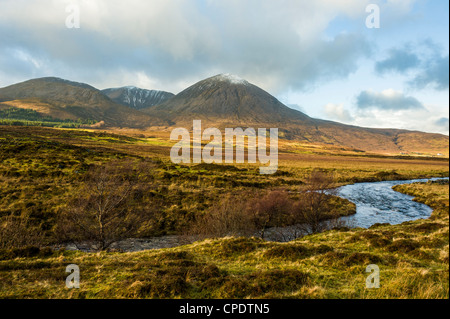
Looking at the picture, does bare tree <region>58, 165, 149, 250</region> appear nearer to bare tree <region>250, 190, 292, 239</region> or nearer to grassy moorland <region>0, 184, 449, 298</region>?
grassy moorland <region>0, 184, 449, 298</region>

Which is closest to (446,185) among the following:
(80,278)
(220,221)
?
(80,278)

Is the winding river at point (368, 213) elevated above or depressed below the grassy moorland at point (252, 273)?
below

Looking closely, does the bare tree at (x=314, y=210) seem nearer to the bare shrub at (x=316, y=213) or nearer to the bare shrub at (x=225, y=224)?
the bare shrub at (x=316, y=213)

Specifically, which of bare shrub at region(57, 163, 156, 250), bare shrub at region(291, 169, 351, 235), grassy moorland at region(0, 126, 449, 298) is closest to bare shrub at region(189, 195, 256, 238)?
bare shrub at region(57, 163, 156, 250)

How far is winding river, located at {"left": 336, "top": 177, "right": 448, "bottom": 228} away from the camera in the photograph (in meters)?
28.7

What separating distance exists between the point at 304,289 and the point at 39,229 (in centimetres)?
2370

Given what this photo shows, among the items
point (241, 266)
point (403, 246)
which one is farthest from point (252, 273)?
point (403, 246)

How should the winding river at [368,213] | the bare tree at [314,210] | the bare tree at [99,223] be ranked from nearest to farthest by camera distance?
the bare tree at [99,223], the winding river at [368,213], the bare tree at [314,210]

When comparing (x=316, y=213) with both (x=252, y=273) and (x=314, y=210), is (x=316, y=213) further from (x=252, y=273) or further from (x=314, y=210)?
(x=252, y=273)

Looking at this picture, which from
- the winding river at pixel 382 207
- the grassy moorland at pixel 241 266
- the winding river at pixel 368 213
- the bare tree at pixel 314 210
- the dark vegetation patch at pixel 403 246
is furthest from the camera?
the winding river at pixel 382 207

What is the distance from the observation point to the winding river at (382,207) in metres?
28.7

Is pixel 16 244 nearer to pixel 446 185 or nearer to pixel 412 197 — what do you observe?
pixel 446 185

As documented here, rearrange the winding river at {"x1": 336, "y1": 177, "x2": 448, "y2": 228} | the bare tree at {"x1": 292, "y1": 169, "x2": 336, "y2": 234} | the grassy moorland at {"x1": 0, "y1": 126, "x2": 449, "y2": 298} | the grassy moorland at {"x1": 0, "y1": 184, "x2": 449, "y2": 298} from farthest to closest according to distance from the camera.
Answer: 1. the winding river at {"x1": 336, "y1": 177, "x2": 448, "y2": 228}
2. the bare tree at {"x1": 292, "y1": 169, "x2": 336, "y2": 234}
3. the grassy moorland at {"x1": 0, "y1": 184, "x2": 449, "y2": 298}
4. the grassy moorland at {"x1": 0, "y1": 126, "x2": 449, "y2": 298}

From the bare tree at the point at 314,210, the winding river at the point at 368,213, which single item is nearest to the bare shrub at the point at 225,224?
the winding river at the point at 368,213
